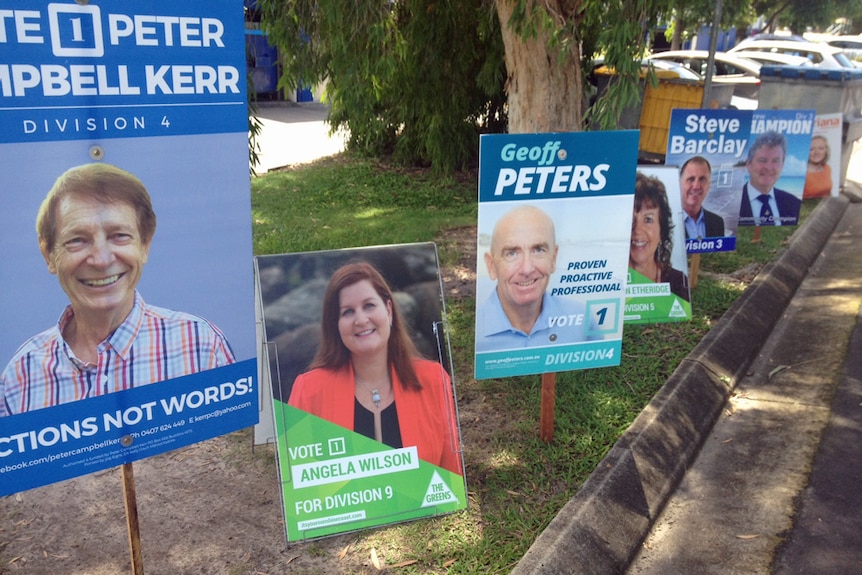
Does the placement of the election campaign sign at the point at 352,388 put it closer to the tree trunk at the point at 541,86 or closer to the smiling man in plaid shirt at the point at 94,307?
the smiling man in plaid shirt at the point at 94,307

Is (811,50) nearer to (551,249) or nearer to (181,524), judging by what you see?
(551,249)

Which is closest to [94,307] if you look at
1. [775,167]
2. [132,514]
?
[132,514]

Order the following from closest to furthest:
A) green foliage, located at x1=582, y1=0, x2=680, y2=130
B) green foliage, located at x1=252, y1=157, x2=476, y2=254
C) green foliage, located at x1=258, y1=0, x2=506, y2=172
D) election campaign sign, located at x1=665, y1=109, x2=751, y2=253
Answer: green foliage, located at x1=582, y1=0, x2=680, y2=130
green foliage, located at x1=258, y1=0, x2=506, y2=172
election campaign sign, located at x1=665, y1=109, x2=751, y2=253
green foliage, located at x1=252, y1=157, x2=476, y2=254

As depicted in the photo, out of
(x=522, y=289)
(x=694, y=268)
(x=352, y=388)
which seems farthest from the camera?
(x=694, y=268)

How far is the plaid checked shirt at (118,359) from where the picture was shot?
2.47 m

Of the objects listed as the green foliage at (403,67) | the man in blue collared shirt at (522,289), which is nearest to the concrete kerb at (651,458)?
the man in blue collared shirt at (522,289)

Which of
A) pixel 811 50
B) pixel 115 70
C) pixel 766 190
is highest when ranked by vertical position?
pixel 811 50

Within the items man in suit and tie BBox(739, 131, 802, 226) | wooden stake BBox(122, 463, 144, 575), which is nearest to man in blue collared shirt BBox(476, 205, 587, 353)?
wooden stake BBox(122, 463, 144, 575)

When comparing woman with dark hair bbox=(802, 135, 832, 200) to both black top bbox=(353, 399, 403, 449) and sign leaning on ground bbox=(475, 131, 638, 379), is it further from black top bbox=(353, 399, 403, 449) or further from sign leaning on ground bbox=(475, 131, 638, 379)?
black top bbox=(353, 399, 403, 449)

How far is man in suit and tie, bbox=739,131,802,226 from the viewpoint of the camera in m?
7.04

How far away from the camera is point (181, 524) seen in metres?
3.69

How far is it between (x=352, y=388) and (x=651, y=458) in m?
1.82

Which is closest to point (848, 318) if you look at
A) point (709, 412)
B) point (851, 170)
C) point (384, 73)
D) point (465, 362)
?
point (709, 412)

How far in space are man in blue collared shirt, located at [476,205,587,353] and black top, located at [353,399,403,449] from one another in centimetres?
58
